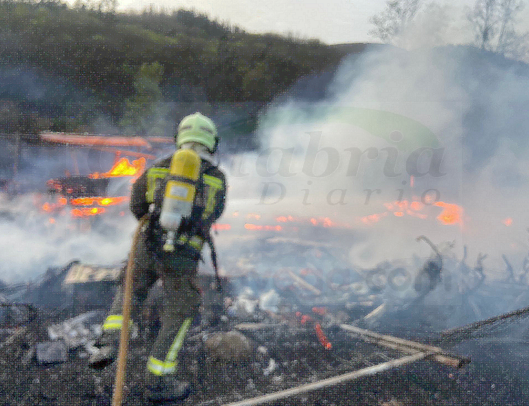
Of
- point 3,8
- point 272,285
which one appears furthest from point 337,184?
point 3,8

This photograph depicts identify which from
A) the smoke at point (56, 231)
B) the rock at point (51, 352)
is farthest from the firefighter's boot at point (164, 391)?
the smoke at point (56, 231)

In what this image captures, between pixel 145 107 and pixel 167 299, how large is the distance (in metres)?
10.3

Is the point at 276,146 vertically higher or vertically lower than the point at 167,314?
higher

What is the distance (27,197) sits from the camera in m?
7.38

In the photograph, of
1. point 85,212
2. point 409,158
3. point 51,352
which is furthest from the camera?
point 409,158

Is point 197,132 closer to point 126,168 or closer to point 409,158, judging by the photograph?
point 126,168

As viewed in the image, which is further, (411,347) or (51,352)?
(411,347)

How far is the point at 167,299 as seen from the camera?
250 cm

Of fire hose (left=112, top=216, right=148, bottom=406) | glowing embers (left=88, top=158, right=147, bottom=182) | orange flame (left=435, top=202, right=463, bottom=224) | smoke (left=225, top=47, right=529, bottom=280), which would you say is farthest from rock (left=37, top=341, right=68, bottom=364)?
orange flame (left=435, top=202, right=463, bottom=224)

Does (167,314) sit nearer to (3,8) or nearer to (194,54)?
(194,54)

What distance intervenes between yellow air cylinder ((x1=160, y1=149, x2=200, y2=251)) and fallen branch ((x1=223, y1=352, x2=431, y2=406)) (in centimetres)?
125

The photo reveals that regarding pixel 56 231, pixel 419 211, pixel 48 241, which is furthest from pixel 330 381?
pixel 419 211

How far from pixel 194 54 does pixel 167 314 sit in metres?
12.8

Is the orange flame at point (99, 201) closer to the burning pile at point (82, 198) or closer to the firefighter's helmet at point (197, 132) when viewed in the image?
the burning pile at point (82, 198)
